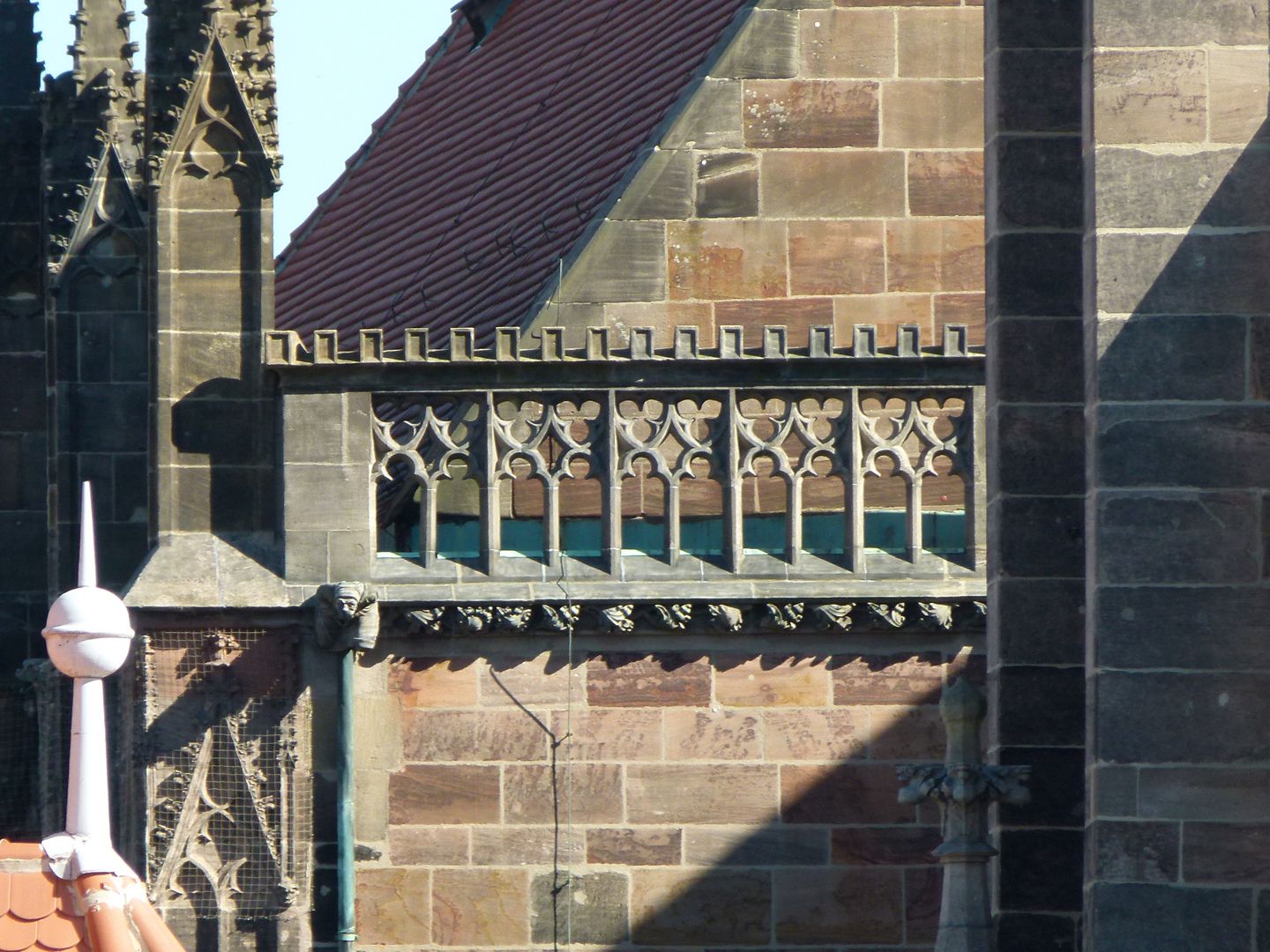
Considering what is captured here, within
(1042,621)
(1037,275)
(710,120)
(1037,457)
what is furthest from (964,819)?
(710,120)

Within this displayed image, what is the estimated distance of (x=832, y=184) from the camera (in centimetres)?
1898

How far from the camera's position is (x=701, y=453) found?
17.2 m

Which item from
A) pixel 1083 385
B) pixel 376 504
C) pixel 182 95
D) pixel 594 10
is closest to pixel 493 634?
pixel 376 504

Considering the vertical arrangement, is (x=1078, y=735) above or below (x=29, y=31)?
below

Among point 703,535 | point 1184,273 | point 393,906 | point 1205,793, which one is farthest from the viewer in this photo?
point 703,535

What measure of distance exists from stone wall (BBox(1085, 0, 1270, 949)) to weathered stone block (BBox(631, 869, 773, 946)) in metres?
4.11

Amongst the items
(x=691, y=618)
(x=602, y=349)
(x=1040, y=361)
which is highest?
(x=602, y=349)

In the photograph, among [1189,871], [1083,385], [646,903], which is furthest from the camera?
[646,903]

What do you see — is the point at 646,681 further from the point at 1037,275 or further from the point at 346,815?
the point at 1037,275

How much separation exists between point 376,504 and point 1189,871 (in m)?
5.33

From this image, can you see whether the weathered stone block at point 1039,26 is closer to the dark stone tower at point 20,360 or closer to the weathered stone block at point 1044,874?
the weathered stone block at point 1044,874

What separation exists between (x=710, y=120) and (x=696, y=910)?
3942 millimetres

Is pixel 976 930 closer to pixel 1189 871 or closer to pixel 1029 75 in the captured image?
pixel 1189 871

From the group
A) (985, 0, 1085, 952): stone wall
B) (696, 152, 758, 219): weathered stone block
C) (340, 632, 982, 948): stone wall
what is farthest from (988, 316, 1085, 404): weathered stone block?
Result: (696, 152, 758, 219): weathered stone block
